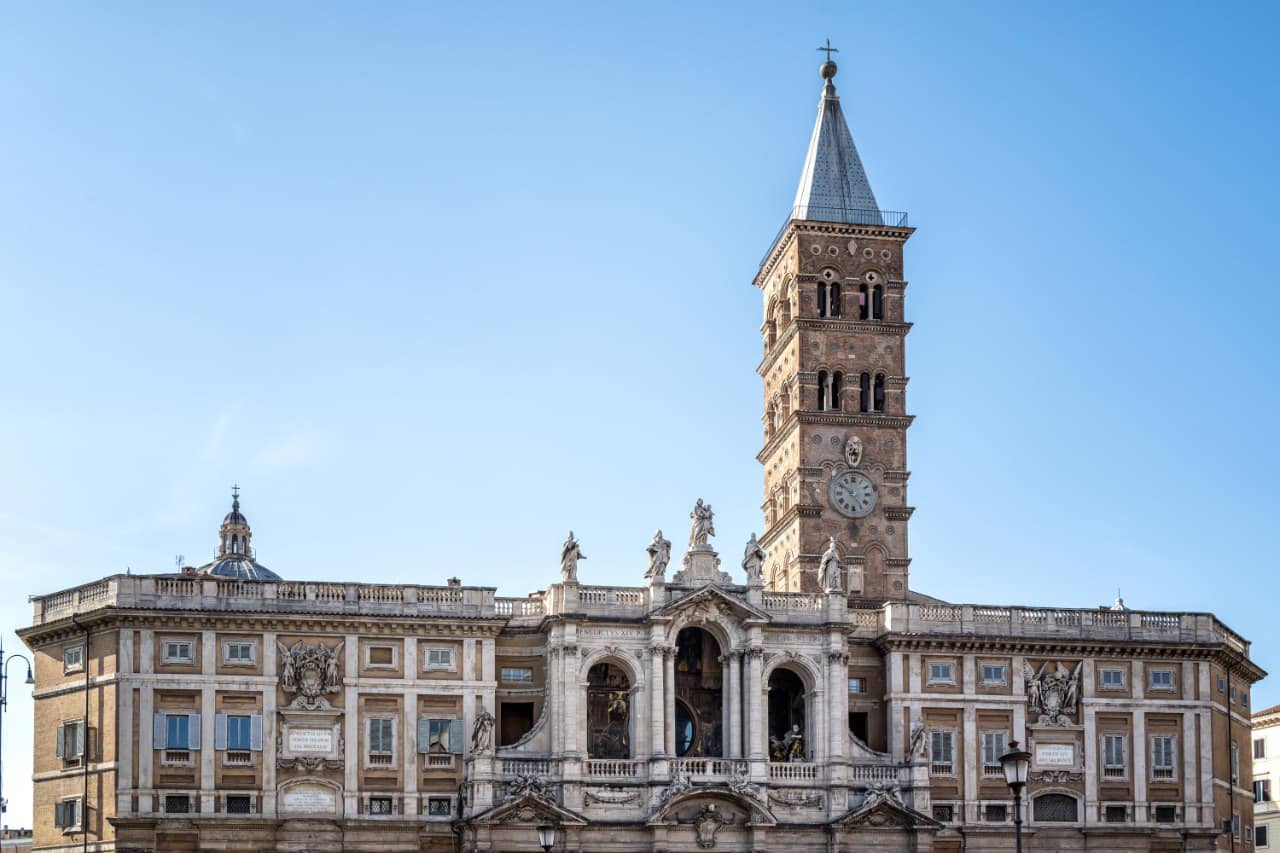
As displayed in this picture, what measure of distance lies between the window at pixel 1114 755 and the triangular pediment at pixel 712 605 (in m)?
Answer: 17.2

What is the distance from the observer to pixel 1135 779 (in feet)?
315

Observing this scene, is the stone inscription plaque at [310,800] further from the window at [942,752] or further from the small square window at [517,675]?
the window at [942,752]

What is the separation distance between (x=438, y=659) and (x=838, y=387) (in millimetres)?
28743

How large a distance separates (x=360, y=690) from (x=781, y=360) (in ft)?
108

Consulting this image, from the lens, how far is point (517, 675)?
9281 centimetres

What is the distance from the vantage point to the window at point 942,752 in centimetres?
9431

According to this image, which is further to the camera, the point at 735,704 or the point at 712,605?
the point at 712,605

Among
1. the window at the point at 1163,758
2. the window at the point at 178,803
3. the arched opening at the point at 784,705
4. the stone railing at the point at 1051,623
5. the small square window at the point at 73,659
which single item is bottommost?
the window at the point at 178,803

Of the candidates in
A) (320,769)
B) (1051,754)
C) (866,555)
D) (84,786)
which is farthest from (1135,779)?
(84,786)

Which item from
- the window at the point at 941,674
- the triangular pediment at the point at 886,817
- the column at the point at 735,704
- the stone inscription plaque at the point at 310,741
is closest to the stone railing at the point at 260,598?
the stone inscription plaque at the point at 310,741

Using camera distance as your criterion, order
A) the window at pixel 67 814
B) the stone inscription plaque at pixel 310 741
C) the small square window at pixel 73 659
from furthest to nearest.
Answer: the small square window at pixel 73 659, the stone inscription plaque at pixel 310 741, the window at pixel 67 814

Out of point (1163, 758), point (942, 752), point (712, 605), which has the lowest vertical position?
point (1163, 758)

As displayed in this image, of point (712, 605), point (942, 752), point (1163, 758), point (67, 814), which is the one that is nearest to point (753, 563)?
point (712, 605)

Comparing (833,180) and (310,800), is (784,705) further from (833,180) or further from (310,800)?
(833,180)
